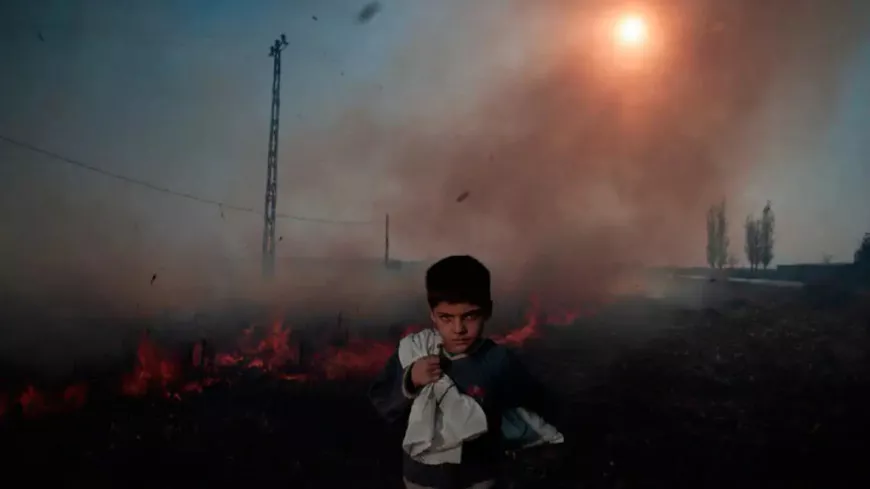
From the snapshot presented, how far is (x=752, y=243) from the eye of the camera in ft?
8.52

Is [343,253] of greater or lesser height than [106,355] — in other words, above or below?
above

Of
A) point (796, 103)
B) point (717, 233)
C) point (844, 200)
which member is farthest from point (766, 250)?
point (796, 103)

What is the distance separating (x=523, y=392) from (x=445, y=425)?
0.23 meters

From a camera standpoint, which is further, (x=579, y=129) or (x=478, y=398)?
(x=579, y=129)

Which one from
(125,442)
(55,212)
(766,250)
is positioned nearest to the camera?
(125,442)

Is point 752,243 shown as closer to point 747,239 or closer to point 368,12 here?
point 747,239

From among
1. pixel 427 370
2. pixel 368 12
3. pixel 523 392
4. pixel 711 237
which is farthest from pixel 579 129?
pixel 427 370

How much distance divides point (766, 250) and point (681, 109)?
65cm

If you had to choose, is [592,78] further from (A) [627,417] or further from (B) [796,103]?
(A) [627,417]

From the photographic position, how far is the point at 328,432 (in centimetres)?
232

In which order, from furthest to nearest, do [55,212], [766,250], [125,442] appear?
1. [766,250]
2. [55,212]
3. [125,442]

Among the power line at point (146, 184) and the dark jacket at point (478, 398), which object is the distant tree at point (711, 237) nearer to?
the dark jacket at point (478, 398)

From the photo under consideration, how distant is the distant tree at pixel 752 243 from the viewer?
259 centimetres

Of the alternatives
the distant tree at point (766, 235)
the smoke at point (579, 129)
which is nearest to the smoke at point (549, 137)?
the smoke at point (579, 129)
